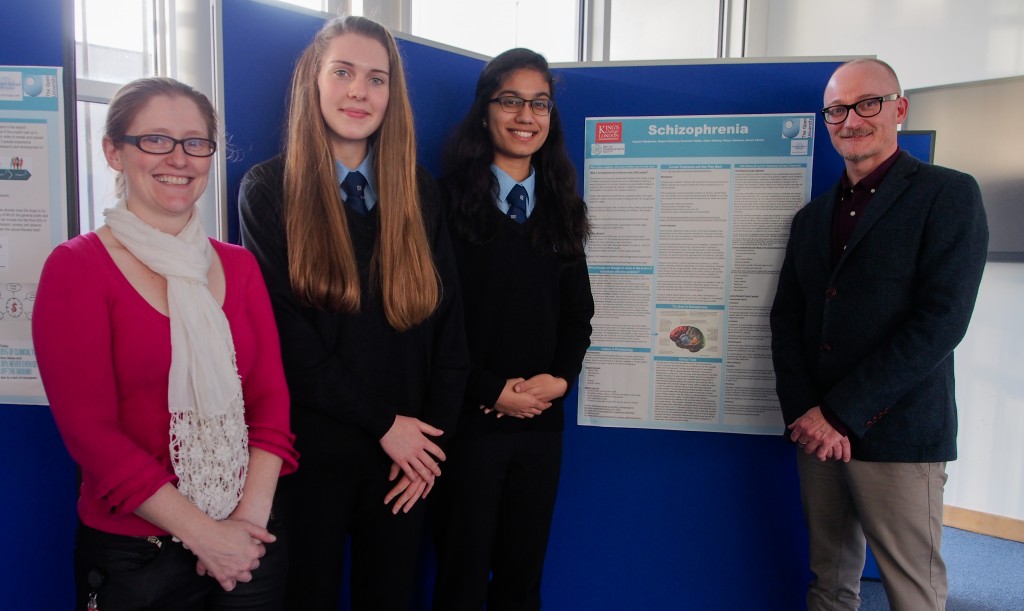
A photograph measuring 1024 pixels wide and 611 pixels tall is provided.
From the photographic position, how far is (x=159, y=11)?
2164 mm

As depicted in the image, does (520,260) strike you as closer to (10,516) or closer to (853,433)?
(853,433)

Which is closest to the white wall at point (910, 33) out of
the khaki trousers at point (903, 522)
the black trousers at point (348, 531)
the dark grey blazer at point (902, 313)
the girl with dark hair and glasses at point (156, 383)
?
the dark grey blazer at point (902, 313)

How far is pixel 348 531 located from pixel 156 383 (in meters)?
0.65

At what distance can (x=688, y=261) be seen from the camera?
2297 mm

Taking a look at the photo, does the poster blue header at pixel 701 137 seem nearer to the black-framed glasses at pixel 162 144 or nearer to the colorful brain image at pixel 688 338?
the colorful brain image at pixel 688 338

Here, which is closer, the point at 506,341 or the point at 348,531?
the point at 348,531

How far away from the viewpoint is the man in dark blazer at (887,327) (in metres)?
1.80

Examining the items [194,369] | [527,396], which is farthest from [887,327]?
[194,369]

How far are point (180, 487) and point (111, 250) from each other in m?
0.44

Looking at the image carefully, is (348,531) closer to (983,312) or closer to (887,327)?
(887,327)

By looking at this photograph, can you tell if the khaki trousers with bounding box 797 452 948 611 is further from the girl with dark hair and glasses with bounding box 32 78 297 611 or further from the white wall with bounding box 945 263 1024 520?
the white wall with bounding box 945 263 1024 520

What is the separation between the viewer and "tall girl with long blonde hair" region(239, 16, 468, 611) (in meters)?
1.52

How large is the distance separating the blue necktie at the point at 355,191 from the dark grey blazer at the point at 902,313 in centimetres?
129

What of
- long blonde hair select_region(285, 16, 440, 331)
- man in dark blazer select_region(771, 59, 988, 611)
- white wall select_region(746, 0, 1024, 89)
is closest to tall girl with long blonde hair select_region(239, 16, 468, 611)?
long blonde hair select_region(285, 16, 440, 331)
